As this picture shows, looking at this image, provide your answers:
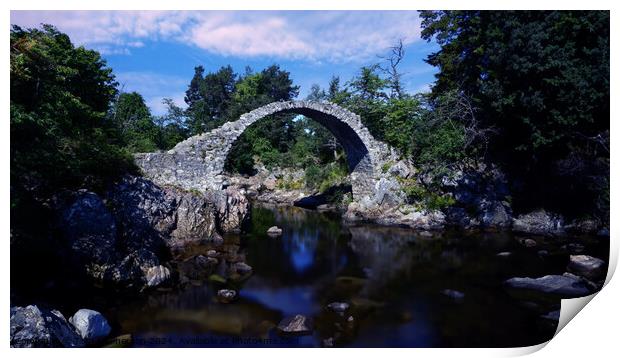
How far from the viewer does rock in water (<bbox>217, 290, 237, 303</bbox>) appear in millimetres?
6598

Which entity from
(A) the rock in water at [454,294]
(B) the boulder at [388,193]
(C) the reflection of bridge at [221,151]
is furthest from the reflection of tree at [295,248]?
(A) the rock in water at [454,294]

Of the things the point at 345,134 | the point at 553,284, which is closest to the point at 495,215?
the point at 553,284

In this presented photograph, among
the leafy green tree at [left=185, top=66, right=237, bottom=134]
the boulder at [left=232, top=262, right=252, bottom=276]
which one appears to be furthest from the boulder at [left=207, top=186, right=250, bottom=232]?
the leafy green tree at [left=185, top=66, right=237, bottom=134]

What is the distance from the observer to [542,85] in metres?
7.80

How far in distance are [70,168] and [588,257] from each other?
32.5 ft

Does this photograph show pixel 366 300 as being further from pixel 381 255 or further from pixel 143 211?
pixel 143 211

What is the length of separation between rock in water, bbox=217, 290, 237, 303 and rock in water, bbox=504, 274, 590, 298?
17.4ft

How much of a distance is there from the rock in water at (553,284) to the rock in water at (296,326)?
4326 mm

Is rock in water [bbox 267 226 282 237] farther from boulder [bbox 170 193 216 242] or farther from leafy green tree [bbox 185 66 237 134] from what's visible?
leafy green tree [bbox 185 66 237 134]

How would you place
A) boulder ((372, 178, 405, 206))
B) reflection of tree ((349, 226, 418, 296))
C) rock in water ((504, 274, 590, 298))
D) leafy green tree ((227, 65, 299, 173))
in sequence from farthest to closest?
leafy green tree ((227, 65, 299, 173)), boulder ((372, 178, 405, 206)), reflection of tree ((349, 226, 418, 296)), rock in water ((504, 274, 590, 298))

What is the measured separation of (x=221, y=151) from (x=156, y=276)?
5768 mm
